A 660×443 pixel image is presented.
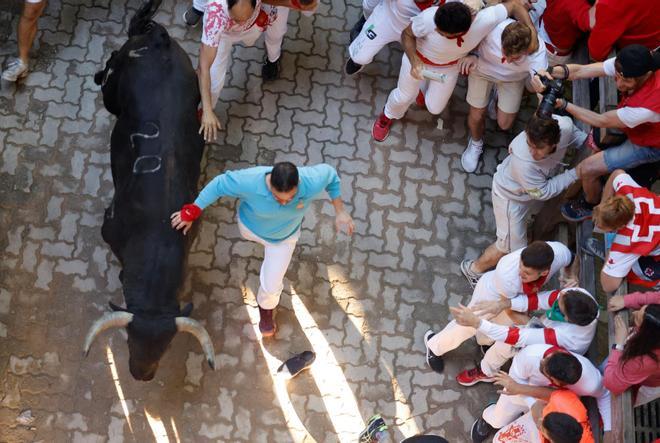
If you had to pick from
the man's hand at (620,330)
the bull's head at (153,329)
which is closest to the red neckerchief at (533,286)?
the man's hand at (620,330)

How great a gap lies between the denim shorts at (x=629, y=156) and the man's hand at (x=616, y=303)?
40.5 inches

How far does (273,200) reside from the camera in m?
5.69

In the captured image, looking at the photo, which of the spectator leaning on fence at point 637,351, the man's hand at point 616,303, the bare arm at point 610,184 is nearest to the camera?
the spectator leaning on fence at point 637,351

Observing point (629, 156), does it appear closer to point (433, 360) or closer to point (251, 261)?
point (433, 360)

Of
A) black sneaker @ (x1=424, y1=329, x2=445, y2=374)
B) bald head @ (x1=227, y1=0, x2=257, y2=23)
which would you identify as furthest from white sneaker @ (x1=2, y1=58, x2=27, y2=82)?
black sneaker @ (x1=424, y1=329, x2=445, y2=374)

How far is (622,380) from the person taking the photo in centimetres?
543

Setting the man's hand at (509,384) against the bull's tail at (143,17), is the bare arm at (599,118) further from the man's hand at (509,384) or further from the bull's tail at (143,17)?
the bull's tail at (143,17)

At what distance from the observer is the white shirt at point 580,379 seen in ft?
18.1

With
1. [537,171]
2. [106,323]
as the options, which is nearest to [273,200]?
[106,323]

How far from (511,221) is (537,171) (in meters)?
0.61

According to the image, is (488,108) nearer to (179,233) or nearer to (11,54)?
(179,233)

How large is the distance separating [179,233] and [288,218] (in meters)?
0.93

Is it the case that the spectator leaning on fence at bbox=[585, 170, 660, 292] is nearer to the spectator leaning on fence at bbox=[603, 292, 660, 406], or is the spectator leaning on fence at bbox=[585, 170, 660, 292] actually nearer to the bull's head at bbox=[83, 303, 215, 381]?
the spectator leaning on fence at bbox=[603, 292, 660, 406]

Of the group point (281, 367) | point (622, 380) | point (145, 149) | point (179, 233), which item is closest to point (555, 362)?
point (622, 380)
